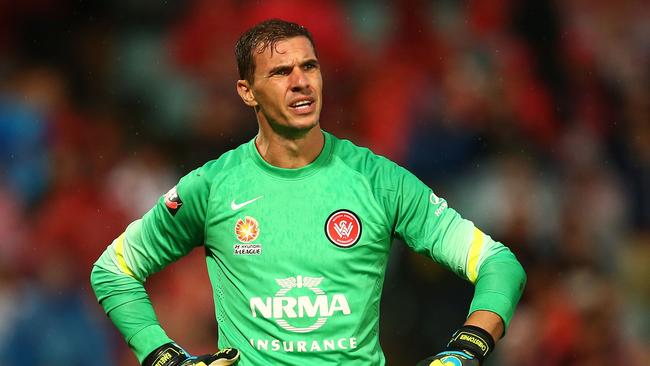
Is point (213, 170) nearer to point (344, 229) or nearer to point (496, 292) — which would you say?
point (344, 229)

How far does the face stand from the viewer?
4211mm

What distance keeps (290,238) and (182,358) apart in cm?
64

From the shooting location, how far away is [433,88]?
25.3 feet

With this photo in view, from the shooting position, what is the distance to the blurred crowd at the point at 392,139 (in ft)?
23.5

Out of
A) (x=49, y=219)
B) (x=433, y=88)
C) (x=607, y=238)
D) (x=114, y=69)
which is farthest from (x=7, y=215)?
(x=607, y=238)

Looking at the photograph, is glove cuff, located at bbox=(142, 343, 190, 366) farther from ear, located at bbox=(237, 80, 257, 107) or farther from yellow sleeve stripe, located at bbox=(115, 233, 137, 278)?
ear, located at bbox=(237, 80, 257, 107)

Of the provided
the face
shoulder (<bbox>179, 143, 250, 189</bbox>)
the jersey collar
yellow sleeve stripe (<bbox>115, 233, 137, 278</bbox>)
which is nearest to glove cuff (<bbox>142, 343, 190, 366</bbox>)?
yellow sleeve stripe (<bbox>115, 233, 137, 278</bbox>)

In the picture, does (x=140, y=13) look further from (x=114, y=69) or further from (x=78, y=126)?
(x=78, y=126)

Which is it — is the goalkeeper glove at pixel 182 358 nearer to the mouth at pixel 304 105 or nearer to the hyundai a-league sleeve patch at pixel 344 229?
the hyundai a-league sleeve patch at pixel 344 229

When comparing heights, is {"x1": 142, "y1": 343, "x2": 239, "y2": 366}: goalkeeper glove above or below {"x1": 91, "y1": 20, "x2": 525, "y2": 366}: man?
below

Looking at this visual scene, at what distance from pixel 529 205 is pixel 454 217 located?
133 inches

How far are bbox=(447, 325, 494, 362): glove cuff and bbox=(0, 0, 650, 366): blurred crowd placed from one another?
319cm

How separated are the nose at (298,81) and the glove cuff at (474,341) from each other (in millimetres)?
1168

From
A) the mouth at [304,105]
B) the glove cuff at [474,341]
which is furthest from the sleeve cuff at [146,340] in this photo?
the glove cuff at [474,341]
